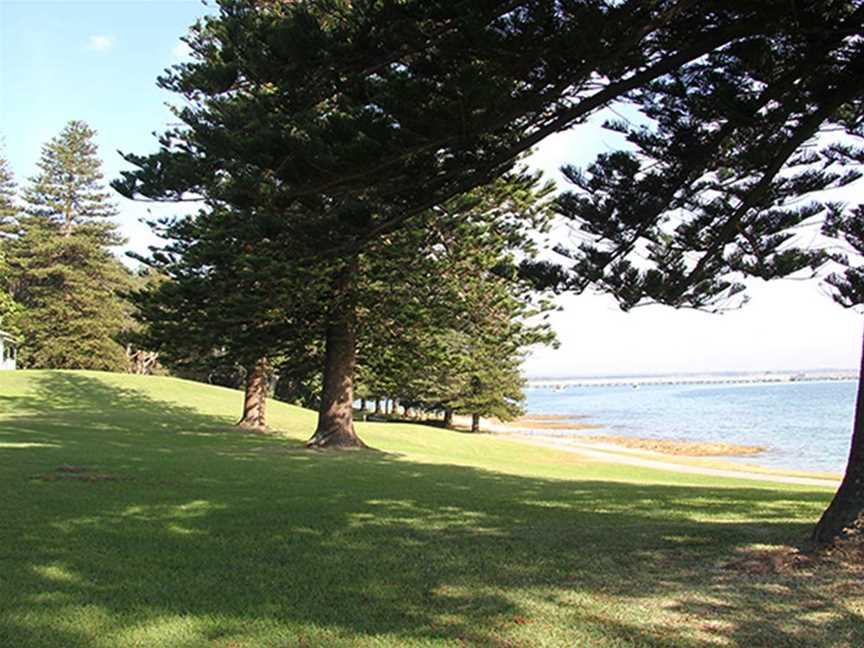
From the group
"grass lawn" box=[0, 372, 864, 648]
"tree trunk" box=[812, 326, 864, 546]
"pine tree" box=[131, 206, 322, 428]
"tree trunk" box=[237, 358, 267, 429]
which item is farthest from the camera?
"tree trunk" box=[237, 358, 267, 429]

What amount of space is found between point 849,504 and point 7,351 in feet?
151

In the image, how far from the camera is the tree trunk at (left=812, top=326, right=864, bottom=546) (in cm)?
494

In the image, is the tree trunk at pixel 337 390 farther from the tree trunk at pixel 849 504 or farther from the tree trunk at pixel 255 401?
the tree trunk at pixel 849 504

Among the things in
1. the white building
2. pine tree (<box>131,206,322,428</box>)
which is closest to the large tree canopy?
pine tree (<box>131,206,322,428</box>)

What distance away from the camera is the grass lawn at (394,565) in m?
3.69

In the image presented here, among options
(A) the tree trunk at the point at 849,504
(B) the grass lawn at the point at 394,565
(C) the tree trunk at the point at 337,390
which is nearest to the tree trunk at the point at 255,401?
(C) the tree trunk at the point at 337,390

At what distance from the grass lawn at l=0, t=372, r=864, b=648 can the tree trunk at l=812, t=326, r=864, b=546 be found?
0.31 meters

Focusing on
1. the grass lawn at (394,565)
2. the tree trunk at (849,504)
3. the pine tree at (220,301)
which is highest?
the pine tree at (220,301)

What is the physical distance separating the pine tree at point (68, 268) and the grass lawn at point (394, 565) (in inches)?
1517

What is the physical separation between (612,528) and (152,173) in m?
10.5

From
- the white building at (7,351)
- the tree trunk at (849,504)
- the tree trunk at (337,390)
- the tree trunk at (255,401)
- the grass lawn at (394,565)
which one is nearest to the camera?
the grass lawn at (394,565)

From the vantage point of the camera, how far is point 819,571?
464cm

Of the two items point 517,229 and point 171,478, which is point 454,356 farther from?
point 171,478

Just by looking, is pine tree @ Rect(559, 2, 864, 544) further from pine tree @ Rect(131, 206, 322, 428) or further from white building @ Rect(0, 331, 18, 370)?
white building @ Rect(0, 331, 18, 370)
